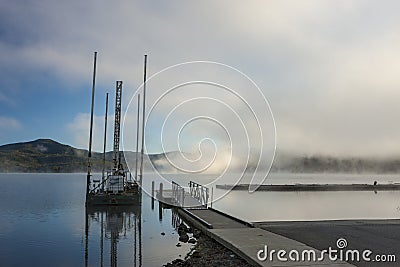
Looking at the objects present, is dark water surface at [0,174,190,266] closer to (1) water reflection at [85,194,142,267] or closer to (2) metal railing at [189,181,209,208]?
(1) water reflection at [85,194,142,267]

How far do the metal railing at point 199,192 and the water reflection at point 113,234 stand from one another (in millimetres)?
4864

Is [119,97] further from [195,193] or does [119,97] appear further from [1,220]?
[1,220]

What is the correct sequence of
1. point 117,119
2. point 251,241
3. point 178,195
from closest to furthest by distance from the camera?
point 251,241 < point 178,195 < point 117,119

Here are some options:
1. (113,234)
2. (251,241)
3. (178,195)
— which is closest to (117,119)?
(178,195)

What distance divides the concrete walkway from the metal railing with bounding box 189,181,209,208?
10.6m

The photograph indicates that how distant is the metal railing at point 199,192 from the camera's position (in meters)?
32.3

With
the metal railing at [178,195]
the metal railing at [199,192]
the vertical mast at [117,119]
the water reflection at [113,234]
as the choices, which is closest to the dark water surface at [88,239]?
the water reflection at [113,234]

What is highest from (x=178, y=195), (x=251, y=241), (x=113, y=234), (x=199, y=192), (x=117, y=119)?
(x=117, y=119)

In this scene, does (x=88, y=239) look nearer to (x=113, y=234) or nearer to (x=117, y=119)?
(x=113, y=234)

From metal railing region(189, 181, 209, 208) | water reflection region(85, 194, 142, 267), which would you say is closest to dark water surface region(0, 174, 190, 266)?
water reflection region(85, 194, 142, 267)

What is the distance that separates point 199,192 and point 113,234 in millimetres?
11331

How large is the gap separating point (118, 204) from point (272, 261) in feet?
90.1

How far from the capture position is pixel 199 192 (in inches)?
1366

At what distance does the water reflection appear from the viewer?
57.0 feet
